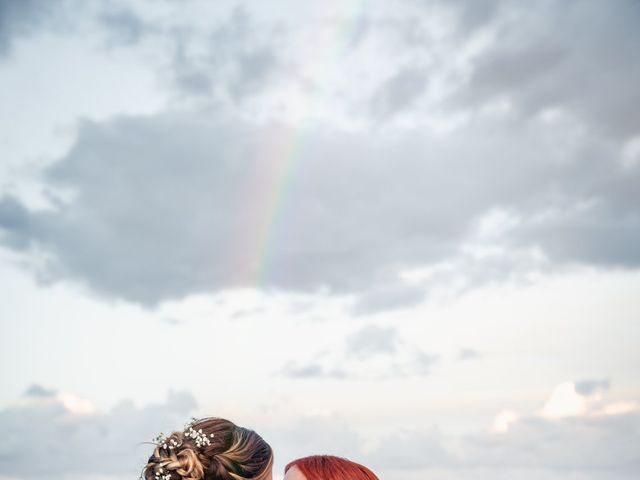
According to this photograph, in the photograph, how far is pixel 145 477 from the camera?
38.0ft

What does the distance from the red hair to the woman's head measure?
242cm

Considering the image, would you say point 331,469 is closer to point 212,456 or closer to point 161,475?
point 212,456

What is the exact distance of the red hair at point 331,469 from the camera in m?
8.43

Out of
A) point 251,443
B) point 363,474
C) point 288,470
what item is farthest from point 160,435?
point 363,474

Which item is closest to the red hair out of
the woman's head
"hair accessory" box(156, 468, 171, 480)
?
the woman's head

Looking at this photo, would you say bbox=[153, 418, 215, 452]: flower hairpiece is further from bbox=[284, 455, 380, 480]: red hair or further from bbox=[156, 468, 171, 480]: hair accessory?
bbox=[284, 455, 380, 480]: red hair

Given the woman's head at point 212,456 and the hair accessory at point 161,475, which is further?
the hair accessory at point 161,475

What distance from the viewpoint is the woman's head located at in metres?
11.0

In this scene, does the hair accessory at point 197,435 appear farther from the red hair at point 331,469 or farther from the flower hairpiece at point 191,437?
the red hair at point 331,469

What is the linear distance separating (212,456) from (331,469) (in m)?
3.17

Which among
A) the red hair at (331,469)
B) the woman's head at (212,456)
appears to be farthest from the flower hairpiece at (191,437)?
the red hair at (331,469)

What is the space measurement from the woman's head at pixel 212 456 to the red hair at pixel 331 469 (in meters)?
2.42

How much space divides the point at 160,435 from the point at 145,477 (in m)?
0.77

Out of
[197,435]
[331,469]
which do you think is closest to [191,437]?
[197,435]
